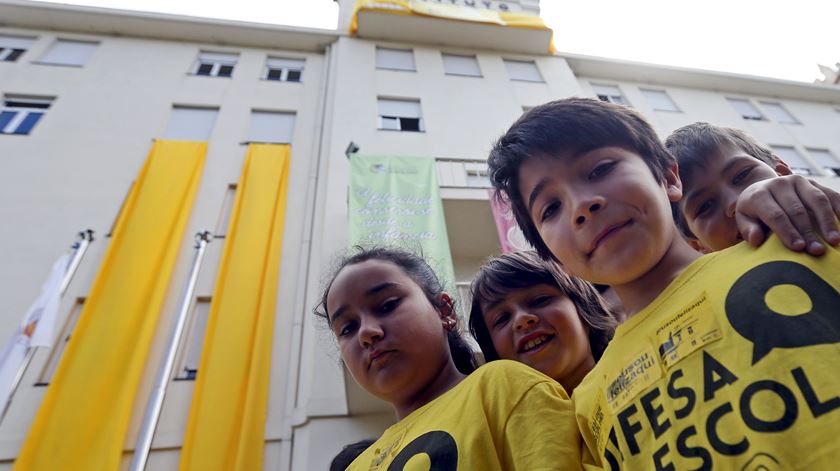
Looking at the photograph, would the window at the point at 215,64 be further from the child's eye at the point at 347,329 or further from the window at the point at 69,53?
the child's eye at the point at 347,329

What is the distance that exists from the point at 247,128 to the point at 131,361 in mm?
5561

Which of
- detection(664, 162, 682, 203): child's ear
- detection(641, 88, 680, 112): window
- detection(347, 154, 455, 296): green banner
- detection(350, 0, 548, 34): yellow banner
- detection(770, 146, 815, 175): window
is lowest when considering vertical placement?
detection(664, 162, 682, 203): child's ear

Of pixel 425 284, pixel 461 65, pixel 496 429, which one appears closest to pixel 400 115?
pixel 461 65

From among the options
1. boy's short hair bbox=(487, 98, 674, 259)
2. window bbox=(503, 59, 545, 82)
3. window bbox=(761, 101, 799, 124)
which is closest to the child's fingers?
boy's short hair bbox=(487, 98, 674, 259)

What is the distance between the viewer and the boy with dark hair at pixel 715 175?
1315 mm

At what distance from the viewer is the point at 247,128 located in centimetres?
871

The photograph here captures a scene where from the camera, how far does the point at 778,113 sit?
1275 centimetres

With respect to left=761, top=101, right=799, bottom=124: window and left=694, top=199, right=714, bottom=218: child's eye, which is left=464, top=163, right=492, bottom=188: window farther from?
left=761, top=101, right=799, bottom=124: window

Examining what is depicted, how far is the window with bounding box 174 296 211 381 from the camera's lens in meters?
5.29

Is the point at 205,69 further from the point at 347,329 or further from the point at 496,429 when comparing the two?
the point at 496,429

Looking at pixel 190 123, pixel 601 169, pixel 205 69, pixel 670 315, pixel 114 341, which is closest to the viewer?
pixel 670 315

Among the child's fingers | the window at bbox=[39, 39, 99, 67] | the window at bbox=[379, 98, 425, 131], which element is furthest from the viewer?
the window at bbox=[39, 39, 99, 67]

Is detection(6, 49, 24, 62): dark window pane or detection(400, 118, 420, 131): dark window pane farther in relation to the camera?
detection(6, 49, 24, 62): dark window pane

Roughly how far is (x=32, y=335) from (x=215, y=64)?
324 inches
